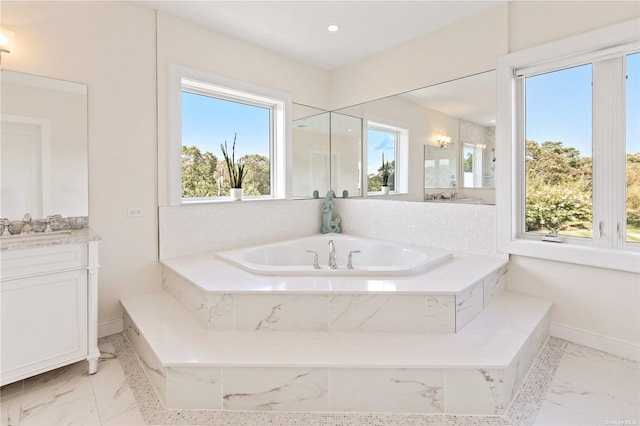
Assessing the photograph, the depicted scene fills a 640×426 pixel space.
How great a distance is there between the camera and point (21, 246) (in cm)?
168

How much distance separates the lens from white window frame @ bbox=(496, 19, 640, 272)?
2113mm

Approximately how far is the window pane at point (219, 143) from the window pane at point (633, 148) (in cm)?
301

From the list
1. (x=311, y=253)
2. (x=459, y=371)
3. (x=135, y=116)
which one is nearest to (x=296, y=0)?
(x=135, y=116)

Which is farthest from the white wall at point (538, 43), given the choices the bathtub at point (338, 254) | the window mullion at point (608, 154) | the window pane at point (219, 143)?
the window pane at point (219, 143)

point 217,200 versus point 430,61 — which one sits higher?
point 430,61

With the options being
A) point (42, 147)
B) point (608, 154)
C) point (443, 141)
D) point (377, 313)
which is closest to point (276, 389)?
point (377, 313)

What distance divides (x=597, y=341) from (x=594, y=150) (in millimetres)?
1331

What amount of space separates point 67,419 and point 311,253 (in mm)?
2183

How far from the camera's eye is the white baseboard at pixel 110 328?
2451 mm

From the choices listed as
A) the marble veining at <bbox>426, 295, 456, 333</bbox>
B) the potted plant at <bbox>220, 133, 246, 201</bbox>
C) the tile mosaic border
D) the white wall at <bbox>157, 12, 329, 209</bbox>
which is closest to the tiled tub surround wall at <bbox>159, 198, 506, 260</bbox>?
the potted plant at <bbox>220, 133, 246, 201</bbox>

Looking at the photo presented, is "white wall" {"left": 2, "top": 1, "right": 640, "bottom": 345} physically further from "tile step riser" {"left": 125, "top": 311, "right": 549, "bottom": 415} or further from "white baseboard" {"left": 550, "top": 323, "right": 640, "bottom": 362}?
"tile step riser" {"left": 125, "top": 311, "right": 549, "bottom": 415}

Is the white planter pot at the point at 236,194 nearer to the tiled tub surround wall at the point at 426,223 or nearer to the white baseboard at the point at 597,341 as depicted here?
the tiled tub surround wall at the point at 426,223

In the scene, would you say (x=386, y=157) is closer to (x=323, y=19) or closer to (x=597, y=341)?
(x=323, y=19)

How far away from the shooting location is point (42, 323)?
5.80 feet
